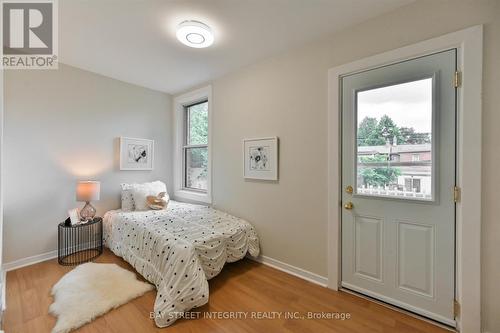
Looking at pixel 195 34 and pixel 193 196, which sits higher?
pixel 195 34

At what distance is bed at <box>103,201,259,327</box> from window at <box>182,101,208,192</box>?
2.58 ft

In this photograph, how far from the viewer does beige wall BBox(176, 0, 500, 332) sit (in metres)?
1.42

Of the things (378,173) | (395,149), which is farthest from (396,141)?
(378,173)

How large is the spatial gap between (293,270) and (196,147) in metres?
2.47

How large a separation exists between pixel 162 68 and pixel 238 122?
1268 mm

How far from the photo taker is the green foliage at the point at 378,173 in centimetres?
181

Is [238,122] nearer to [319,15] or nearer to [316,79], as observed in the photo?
[316,79]

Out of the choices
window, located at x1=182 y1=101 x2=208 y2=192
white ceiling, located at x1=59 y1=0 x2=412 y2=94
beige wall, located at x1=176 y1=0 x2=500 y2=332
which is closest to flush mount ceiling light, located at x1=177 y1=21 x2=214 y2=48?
white ceiling, located at x1=59 y1=0 x2=412 y2=94

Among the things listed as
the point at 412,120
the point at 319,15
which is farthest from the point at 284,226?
the point at 319,15

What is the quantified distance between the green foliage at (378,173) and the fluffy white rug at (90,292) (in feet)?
7.56

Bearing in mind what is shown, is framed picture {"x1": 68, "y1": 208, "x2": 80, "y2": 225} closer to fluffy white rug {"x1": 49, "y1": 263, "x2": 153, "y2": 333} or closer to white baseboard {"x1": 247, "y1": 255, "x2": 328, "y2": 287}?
fluffy white rug {"x1": 49, "y1": 263, "x2": 153, "y2": 333}

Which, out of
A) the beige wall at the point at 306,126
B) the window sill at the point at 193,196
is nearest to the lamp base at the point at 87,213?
the window sill at the point at 193,196

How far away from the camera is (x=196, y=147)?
3.70m

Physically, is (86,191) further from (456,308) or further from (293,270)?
(456,308)
